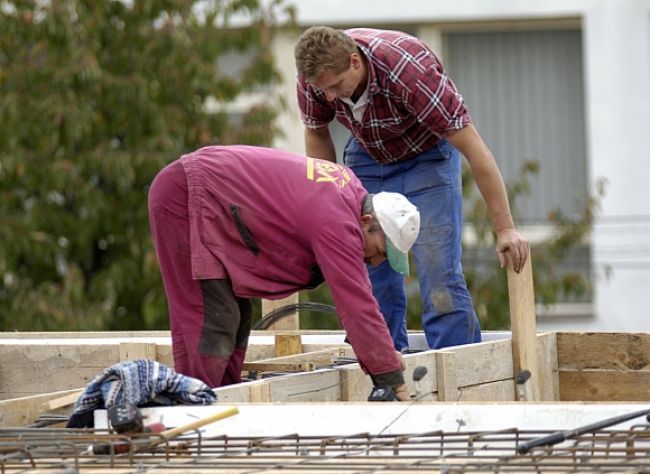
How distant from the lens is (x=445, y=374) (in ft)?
19.8

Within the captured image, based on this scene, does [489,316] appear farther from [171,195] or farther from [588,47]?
[171,195]

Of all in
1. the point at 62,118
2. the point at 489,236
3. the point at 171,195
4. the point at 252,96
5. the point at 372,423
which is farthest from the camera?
the point at 252,96

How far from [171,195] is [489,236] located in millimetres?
7359

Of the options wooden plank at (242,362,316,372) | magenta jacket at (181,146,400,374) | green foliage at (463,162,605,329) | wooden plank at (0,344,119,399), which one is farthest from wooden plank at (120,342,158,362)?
green foliage at (463,162,605,329)

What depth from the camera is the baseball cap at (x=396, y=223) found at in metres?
5.52

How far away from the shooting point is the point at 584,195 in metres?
14.6

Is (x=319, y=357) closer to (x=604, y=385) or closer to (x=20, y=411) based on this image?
(x=604, y=385)

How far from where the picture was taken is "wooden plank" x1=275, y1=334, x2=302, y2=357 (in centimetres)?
686

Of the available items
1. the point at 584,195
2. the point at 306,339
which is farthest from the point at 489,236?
the point at 306,339

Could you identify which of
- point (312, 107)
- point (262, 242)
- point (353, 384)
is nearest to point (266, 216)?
point (262, 242)

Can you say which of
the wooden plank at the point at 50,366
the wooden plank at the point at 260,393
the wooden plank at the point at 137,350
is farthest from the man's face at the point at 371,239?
the wooden plank at the point at 50,366

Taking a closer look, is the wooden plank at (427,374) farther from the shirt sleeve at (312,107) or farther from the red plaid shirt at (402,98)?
the shirt sleeve at (312,107)

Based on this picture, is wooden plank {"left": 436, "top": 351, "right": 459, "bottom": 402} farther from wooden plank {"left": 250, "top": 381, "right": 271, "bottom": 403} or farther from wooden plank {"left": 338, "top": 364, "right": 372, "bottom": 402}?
wooden plank {"left": 250, "top": 381, "right": 271, "bottom": 403}

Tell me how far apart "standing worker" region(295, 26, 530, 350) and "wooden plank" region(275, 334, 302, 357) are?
0.45m
